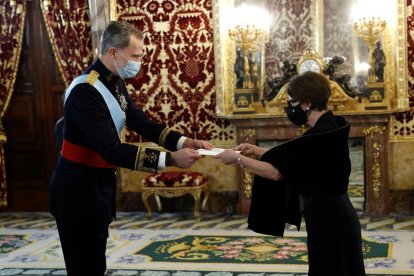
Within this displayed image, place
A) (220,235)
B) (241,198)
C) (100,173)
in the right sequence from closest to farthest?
(100,173), (220,235), (241,198)

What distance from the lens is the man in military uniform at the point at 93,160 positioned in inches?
99.5

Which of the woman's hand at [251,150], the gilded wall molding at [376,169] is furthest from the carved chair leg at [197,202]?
the woman's hand at [251,150]

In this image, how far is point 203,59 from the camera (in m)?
6.48

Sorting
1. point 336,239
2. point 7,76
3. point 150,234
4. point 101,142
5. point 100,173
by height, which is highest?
point 7,76

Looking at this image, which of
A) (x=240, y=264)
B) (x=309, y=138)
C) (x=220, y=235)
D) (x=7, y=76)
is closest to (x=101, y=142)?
(x=309, y=138)

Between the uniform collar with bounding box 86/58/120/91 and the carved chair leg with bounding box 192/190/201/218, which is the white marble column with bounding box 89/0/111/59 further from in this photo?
the uniform collar with bounding box 86/58/120/91

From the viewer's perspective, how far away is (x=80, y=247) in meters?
2.58

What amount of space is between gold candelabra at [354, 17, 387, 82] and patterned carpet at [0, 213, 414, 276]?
1647 mm

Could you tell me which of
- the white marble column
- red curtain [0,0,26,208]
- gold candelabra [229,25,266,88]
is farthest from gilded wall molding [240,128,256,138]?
red curtain [0,0,26,208]

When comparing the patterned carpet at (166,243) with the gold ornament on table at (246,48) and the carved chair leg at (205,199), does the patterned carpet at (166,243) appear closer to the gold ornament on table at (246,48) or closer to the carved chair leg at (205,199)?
the carved chair leg at (205,199)

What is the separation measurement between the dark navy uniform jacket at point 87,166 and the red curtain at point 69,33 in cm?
404

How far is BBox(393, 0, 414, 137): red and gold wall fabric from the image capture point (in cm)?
591

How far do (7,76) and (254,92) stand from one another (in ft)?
9.96

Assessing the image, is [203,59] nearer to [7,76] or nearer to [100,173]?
[7,76]
